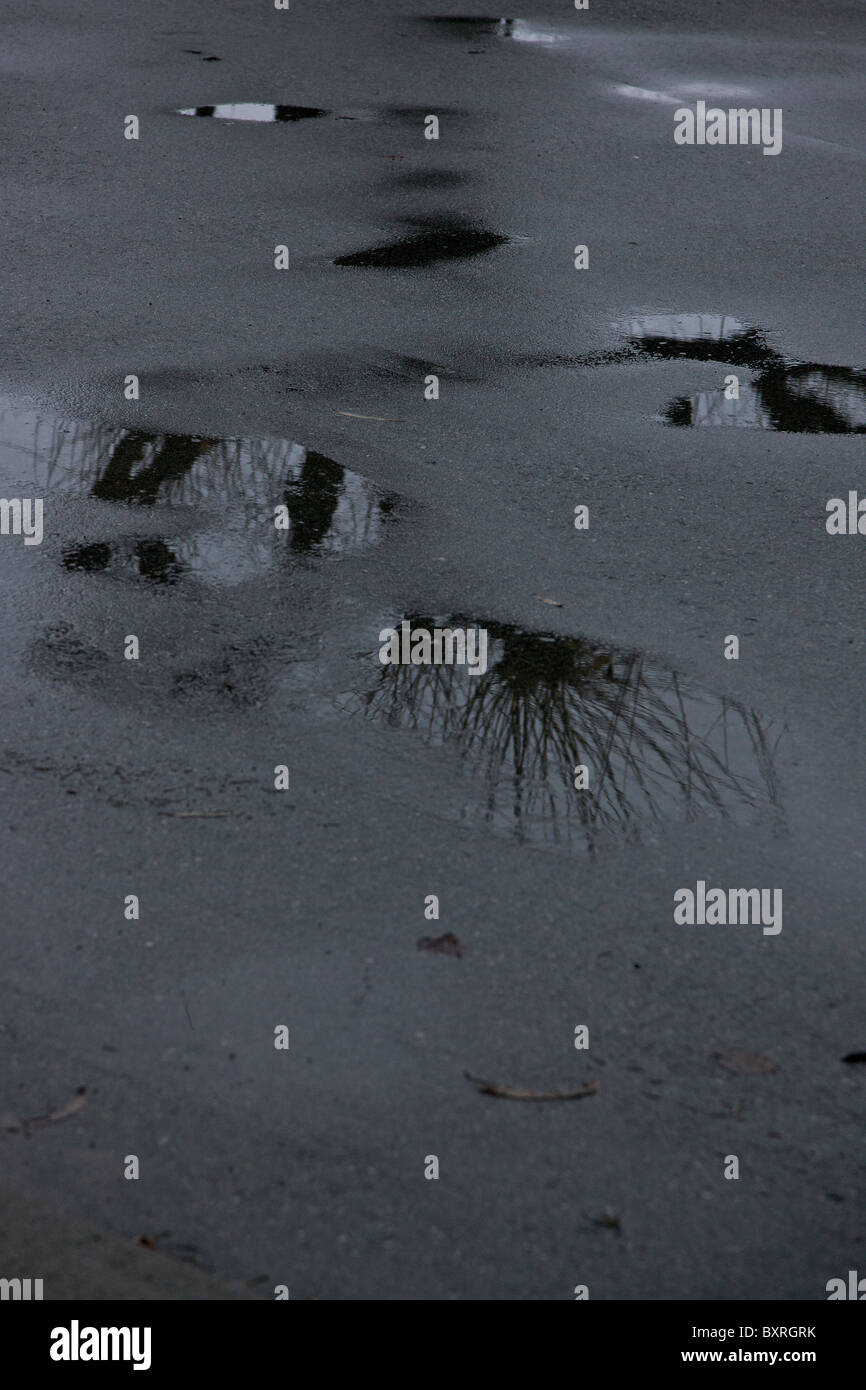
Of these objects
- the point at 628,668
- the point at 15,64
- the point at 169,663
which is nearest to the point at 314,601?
the point at 169,663

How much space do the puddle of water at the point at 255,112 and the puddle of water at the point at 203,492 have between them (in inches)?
225

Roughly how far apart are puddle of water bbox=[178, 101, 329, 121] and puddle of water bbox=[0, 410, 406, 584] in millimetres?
5716

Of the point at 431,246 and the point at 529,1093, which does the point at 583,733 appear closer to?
the point at 529,1093

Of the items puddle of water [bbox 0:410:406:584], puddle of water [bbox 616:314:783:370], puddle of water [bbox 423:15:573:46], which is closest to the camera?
puddle of water [bbox 0:410:406:584]

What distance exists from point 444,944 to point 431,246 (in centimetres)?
599

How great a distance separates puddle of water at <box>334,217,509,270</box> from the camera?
7867mm

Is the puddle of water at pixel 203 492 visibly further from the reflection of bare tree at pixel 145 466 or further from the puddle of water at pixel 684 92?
the puddle of water at pixel 684 92

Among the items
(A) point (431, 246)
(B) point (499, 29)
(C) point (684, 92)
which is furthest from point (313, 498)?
(B) point (499, 29)

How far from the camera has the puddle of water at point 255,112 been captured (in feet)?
34.7

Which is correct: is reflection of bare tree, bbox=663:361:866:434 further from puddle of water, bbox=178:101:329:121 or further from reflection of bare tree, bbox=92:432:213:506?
puddle of water, bbox=178:101:329:121

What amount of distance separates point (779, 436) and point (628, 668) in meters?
2.24

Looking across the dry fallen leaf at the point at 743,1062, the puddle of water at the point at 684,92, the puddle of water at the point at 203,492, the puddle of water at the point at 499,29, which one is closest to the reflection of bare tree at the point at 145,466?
the puddle of water at the point at 203,492

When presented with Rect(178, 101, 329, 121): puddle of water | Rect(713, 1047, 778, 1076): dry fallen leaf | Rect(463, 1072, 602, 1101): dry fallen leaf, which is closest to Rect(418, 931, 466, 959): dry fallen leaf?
Rect(463, 1072, 602, 1101): dry fallen leaf

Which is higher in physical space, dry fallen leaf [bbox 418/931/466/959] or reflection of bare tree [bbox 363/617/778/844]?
reflection of bare tree [bbox 363/617/778/844]
